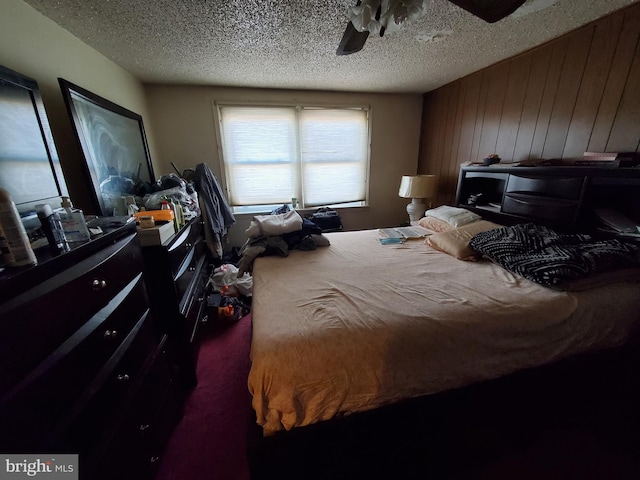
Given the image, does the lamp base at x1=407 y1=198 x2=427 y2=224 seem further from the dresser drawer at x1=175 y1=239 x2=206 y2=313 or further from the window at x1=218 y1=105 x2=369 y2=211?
the dresser drawer at x1=175 y1=239 x2=206 y2=313

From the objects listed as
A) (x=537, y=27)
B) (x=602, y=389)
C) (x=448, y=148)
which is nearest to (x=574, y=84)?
(x=537, y=27)

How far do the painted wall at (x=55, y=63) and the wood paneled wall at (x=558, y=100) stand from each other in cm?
344

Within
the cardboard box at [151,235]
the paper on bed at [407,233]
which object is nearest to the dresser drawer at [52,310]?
the cardboard box at [151,235]

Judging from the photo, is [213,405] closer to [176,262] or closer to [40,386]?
[176,262]

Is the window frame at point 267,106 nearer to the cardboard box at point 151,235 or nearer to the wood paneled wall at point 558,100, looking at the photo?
the wood paneled wall at point 558,100

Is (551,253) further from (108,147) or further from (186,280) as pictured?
(108,147)

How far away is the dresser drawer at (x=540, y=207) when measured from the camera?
5.45 feet

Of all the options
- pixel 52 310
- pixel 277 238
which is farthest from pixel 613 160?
pixel 52 310

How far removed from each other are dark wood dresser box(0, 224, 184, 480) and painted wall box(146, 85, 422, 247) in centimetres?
232

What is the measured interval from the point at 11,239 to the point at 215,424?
4.20ft

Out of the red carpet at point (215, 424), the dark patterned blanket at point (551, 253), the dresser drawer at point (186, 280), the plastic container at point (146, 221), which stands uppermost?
the plastic container at point (146, 221)

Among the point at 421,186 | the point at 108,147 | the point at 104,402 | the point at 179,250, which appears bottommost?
the point at 104,402

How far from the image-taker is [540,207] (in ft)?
5.93

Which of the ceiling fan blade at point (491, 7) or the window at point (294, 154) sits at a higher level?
the ceiling fan blade at point (491, 7)
